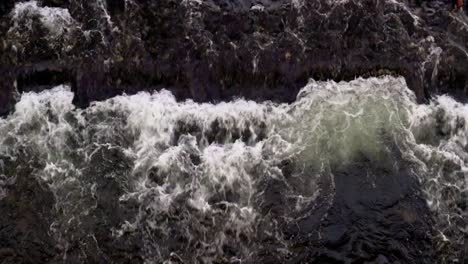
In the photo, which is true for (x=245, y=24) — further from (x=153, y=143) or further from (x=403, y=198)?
(x=403, y=198)

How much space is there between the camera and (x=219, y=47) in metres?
9.41

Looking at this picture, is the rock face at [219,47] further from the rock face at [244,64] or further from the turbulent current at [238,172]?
the turbulent current at [238,172]

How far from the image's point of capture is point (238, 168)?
28.5ft

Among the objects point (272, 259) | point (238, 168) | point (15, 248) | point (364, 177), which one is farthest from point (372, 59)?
point (15, 248)

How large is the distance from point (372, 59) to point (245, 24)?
2343mm

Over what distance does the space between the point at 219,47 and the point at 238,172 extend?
2.24 m

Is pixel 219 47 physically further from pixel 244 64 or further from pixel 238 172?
pixel 238 172

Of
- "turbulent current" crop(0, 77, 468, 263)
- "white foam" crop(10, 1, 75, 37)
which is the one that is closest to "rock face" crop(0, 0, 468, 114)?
"white foam" crop(10, 1, 75, 37)

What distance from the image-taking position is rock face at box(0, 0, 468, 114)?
355 inches

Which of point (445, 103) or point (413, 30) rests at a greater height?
point (413, 30)

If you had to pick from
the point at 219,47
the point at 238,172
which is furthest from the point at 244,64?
the point at 238,172

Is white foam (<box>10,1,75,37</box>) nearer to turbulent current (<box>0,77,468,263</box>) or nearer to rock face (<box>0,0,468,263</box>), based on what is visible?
rock face (<box>0,0,468,263</box>)

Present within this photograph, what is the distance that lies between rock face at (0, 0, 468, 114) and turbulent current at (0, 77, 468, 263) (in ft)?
0.98

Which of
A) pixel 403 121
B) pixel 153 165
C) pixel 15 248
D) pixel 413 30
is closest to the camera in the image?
pixel 15 248
